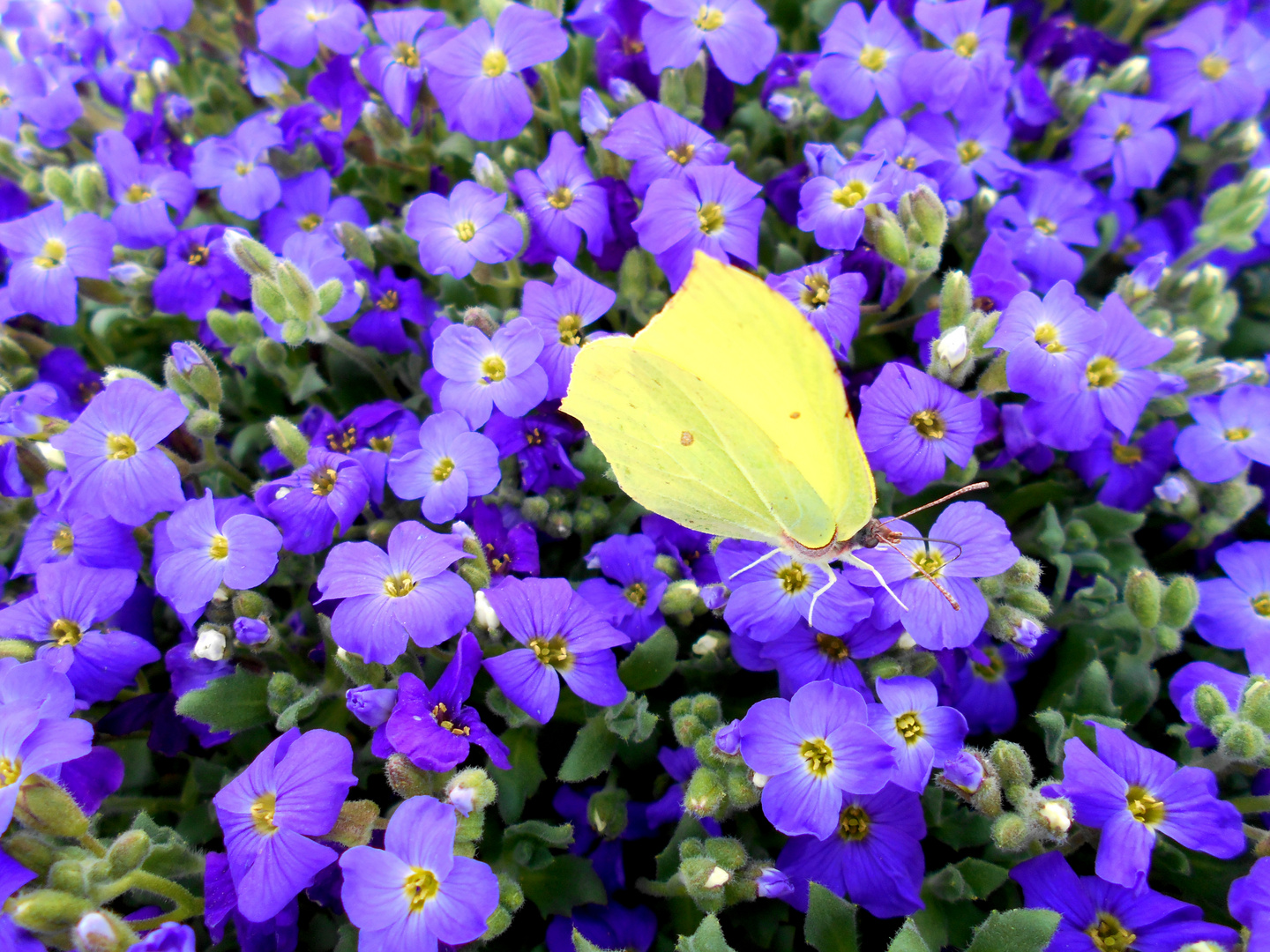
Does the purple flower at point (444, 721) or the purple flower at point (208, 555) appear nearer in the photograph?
the purple flower at point (444, 721)

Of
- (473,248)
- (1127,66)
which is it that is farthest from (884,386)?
(1127,66)

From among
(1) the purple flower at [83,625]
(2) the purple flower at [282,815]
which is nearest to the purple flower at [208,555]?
(1) the purple flower at [83,625]

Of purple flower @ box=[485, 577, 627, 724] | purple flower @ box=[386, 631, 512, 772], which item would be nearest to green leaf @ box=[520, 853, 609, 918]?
purple flower @ box=[386, 631, 512, 772]

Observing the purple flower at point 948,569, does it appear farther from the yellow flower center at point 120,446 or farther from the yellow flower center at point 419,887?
the yellow flower center at point 120,446

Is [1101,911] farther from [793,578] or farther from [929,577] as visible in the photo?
[793,578]

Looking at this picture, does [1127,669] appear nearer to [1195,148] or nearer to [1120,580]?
[1120,580]

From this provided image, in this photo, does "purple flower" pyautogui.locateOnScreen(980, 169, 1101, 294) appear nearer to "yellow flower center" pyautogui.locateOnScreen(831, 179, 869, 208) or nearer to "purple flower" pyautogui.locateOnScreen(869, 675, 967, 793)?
"yellow flower center" pyautogui.locateOnScreen(831, 179, 869, 208)

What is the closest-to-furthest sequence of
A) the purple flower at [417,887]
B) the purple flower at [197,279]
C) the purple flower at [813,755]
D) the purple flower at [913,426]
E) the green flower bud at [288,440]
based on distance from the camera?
1. the purple flower at [417,887]
2. the purple flower at [813,755]
3. the purple flower at [913,426]
4. the green flower bud at [288,440]
5. the purple flower at [197,279]
